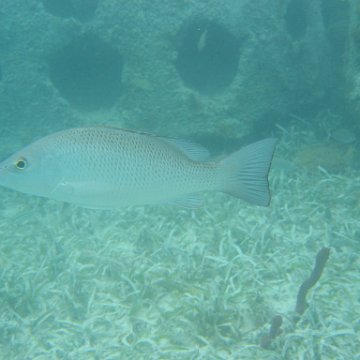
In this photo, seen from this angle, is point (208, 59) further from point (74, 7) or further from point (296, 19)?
point (74, 7)

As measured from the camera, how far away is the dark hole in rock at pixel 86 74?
7238mm

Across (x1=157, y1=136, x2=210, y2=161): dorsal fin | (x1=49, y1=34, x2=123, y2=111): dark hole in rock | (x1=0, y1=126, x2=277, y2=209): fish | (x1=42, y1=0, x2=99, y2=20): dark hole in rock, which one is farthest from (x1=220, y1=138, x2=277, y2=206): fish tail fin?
(x1=42, y1=0, x2=99, y2=20): dark hole in rock

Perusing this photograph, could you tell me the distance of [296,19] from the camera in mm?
7039

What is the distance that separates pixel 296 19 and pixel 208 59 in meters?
1.89

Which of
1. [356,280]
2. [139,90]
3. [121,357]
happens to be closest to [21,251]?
[121,357]

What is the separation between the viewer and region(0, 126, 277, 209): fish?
2.45 m

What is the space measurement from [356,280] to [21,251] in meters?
Result: 4.16

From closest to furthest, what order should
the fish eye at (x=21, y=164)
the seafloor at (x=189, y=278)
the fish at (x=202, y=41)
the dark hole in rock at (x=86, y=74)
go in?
the fish eye at (x=21, y=164), the seafloor at (x=189, y=278), the fish at (x=202, y=41), the dark hole in rock at (x=86, y=74)

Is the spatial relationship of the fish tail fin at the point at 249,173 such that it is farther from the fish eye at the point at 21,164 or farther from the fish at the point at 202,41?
the fish at the point at 202,41

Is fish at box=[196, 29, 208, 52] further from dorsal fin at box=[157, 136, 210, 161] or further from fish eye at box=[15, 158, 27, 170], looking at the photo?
fish eye at box=[15, 158, 27, 170]

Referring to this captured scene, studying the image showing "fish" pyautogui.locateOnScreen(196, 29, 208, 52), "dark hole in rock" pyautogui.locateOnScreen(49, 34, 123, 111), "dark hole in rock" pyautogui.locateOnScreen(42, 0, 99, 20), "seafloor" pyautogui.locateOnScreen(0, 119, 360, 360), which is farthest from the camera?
"dark hole in rock" pyautogui.locateOnScreen(42, 0, 99, 20)

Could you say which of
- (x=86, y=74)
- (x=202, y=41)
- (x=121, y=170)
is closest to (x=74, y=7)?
(x=86, y=74)

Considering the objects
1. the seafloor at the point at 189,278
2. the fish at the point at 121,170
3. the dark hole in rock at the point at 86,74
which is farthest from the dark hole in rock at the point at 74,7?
the fish at the point at 121,170

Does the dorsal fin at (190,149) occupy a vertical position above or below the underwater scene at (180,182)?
above
